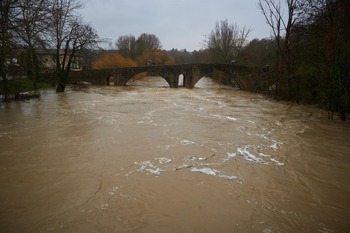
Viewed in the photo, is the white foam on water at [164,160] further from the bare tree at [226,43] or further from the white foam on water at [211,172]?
the bare tree at [226,43]

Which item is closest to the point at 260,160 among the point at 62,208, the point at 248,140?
the point at 248,140

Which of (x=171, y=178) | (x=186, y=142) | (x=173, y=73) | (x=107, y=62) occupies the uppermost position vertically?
(x=107, y=62)

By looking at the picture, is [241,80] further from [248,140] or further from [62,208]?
[62,208]

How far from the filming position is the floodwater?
4.62 meters

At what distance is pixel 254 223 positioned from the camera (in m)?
4.59

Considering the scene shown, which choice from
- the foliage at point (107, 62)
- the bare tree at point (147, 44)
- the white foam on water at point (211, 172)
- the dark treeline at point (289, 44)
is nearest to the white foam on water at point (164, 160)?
the white foam on water at point (211, 172)

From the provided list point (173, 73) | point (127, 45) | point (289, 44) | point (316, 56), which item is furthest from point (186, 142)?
point (127, 45)

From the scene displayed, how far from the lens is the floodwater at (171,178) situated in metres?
4.62

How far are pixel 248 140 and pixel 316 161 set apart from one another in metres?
2.37

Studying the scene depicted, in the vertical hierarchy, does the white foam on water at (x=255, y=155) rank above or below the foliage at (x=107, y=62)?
below

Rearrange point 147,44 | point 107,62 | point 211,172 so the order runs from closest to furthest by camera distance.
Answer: point 211,172, point 107,62, point 147,44

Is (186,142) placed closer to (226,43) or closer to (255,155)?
(255,155)

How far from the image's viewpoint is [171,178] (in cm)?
623

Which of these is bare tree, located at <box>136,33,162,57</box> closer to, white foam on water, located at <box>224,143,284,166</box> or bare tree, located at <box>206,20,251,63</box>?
bare tree, located at <box>206,20,251,63</box>
